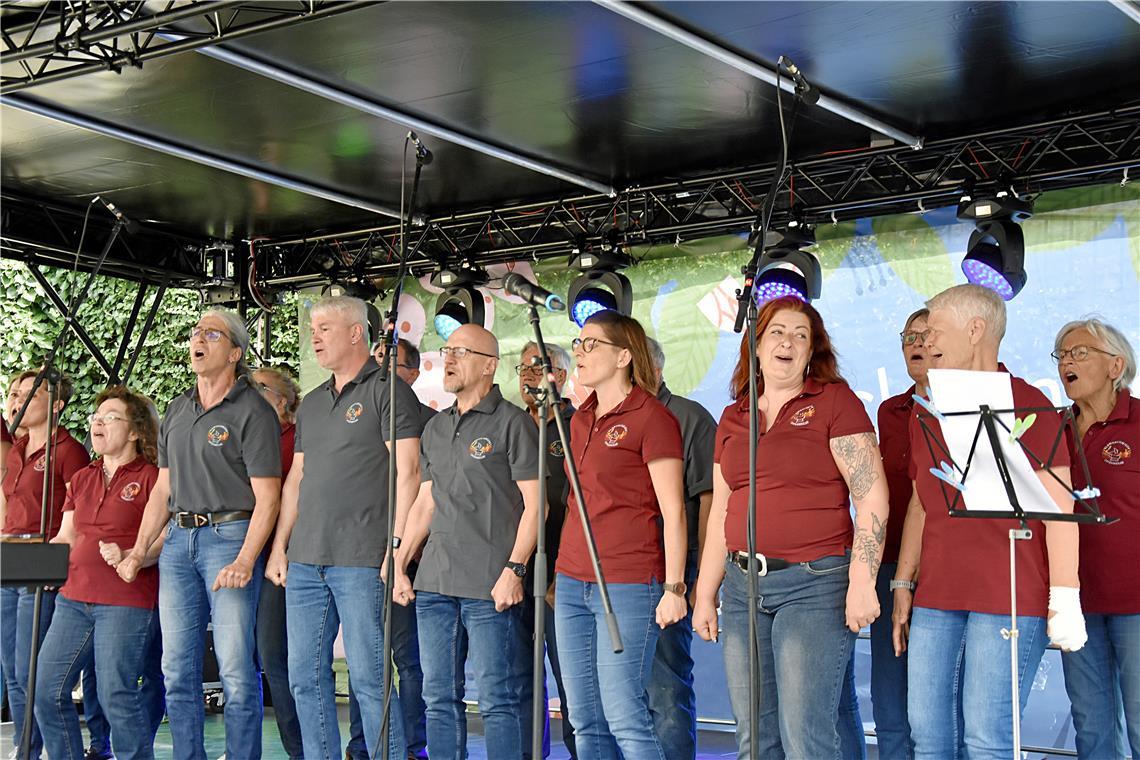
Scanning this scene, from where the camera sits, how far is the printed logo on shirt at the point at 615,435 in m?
4.28

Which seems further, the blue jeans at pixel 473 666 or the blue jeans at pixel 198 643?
the blue jeans at pixel 198 643

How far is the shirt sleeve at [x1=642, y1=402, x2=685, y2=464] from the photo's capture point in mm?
4211

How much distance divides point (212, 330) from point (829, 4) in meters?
2.85

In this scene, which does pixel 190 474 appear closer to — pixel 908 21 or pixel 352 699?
pixel 352 699

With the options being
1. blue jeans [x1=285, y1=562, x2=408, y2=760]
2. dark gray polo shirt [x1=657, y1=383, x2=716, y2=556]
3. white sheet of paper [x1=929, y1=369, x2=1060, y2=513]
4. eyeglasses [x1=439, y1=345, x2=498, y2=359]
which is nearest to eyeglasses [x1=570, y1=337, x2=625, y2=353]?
eyeglasses [x1=439, y1=345, x2=498, y2=359]

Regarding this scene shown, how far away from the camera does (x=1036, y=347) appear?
630 centimetres

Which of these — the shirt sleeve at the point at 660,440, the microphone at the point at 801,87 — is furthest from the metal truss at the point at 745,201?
the shirt sleeve at the point at 660,440

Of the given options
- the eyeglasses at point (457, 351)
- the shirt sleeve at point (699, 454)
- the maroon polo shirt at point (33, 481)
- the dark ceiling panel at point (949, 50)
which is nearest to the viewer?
the dark ceiling panel at point (949, 50)

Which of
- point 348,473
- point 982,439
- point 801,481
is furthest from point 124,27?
point 982,439

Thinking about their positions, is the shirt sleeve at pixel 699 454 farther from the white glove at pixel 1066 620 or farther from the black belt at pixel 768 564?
the white glove at pixel 1066 620

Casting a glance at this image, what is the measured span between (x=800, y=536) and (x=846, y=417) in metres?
0.39

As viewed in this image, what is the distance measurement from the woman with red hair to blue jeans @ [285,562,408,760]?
1497 millimetres

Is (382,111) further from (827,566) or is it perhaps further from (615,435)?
(827,566)

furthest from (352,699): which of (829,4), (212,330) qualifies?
(829,4)
